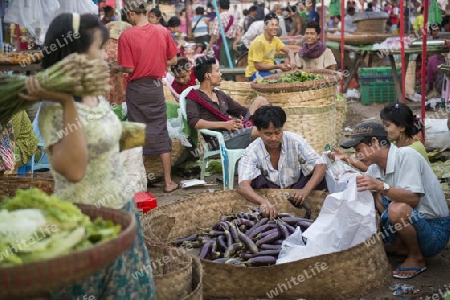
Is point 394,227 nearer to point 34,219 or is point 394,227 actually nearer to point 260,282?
point 260,282

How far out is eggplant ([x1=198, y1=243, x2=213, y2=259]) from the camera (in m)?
4.60

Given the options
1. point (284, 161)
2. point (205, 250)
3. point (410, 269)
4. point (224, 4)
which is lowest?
point (410, 269)

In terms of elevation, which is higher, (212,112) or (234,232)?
(212,112)

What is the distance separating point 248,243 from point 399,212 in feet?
3.54

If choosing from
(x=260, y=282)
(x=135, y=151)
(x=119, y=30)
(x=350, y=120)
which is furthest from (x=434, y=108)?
(x=260, y=282)

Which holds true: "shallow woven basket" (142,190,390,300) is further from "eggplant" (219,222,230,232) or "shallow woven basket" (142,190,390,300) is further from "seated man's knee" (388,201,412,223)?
"eggplant" (219,222,230,232)

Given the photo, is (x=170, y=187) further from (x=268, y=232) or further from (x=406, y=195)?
(x=406, y=195)

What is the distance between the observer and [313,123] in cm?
696

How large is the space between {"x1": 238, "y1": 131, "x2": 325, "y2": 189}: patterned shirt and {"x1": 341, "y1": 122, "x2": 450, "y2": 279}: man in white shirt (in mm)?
723

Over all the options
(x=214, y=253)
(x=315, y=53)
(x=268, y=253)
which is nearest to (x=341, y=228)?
(x=268, y=253)

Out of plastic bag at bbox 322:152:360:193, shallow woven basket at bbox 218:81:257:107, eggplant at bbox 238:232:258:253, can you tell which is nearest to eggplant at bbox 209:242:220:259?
eggplant at bbox 238:232:258:253

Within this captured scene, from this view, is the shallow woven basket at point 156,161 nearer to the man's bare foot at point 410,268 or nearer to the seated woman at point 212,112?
the seated woman at point 212,112

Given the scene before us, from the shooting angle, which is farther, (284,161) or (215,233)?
(284,161)

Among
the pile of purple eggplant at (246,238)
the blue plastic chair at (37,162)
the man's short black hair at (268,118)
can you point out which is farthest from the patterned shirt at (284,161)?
the blue plastic chair at (37,162)
